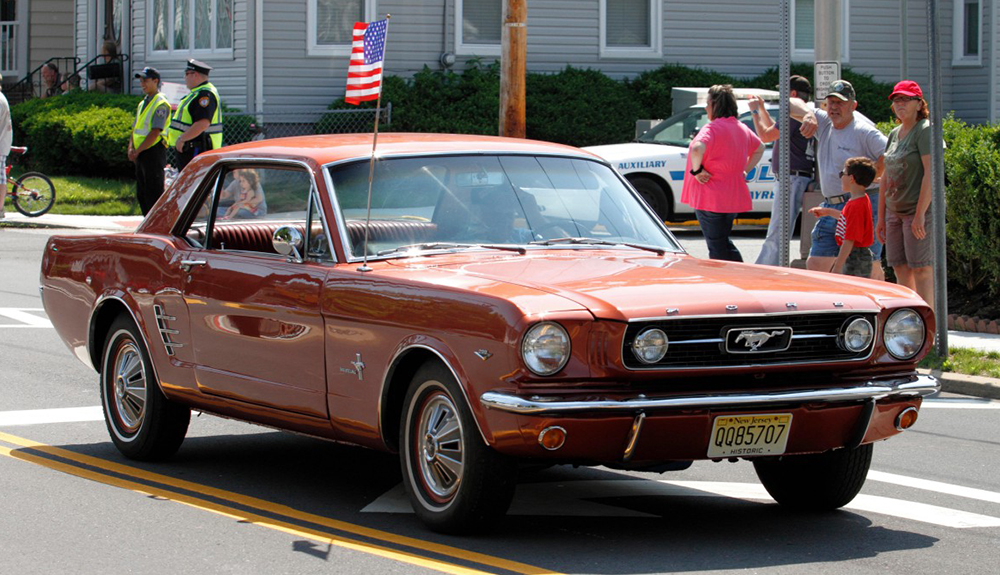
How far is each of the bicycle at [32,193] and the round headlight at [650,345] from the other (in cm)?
1813

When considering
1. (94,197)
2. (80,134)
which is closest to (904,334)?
(94,197)

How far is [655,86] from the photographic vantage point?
27.5 metres


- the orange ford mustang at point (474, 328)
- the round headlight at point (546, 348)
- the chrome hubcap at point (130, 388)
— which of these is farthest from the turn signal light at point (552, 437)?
the chrome hubcap at point (130, 388)

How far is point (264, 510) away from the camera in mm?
6707

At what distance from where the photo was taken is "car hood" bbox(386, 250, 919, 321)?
573cm

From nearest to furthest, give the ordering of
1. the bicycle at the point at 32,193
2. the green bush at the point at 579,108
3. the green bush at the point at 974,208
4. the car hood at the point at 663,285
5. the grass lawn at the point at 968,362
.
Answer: the car hood at the point at 663,285
the grass lawn at the point at 968,362
the green bush at the point at 974,208
the bicycle at the point at 32,193
the green bush at the point at 579,108

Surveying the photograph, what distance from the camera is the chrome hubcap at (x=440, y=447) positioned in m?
5.92

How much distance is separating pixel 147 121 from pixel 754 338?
Result: 13214mm

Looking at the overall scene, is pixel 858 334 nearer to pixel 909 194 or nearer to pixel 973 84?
pixel 909 194

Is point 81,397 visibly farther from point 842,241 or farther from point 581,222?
point 842,241

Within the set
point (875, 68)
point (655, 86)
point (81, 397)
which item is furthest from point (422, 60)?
point (81, 397)

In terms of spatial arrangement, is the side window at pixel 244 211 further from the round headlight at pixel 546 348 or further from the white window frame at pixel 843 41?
the white window frame at pixel 843 41

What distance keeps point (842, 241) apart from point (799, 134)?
270 centimetres

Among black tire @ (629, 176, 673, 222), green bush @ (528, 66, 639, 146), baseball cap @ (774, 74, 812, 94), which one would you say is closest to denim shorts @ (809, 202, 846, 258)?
baseball cap @ (774, 74, 812, 94)
